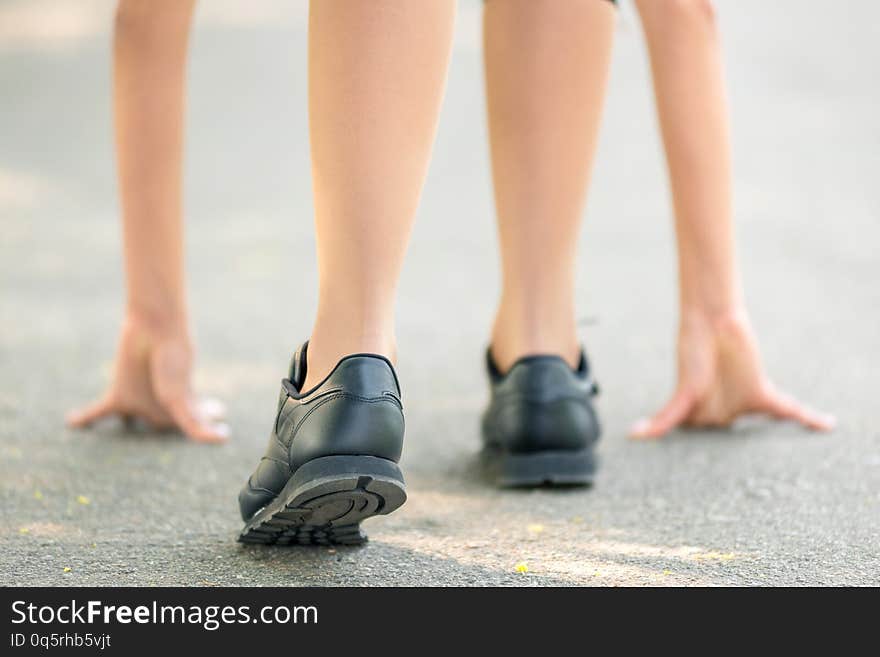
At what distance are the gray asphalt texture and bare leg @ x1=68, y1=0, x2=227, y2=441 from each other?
6cm

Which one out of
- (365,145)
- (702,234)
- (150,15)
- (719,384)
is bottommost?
(719,384)

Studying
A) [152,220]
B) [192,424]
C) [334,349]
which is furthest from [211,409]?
[334,349]

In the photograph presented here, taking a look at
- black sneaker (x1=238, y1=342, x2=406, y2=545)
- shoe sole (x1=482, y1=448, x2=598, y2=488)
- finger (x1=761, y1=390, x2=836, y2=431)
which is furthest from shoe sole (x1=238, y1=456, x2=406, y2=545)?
finger (x1=761, y1=390, x2=836, y2=431)

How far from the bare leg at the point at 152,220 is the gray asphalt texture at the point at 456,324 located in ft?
0.21

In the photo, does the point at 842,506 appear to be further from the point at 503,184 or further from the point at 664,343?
the point at 664,343

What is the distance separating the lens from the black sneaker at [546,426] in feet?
5.18

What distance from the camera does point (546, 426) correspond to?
1.58 m

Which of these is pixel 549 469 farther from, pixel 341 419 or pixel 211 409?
pixel 211 409

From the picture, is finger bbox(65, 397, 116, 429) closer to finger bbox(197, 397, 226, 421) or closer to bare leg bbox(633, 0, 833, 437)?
finger bbox(197, 397, 226, 421)

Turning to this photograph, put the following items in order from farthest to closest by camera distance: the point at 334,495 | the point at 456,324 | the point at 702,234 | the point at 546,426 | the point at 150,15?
the point at 456,324 < the point at 702,234 < the point at 150,15 < the point at 546,426 < the point at 334,495

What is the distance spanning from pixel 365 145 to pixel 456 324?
149cm

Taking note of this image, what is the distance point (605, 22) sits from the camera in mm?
1626
